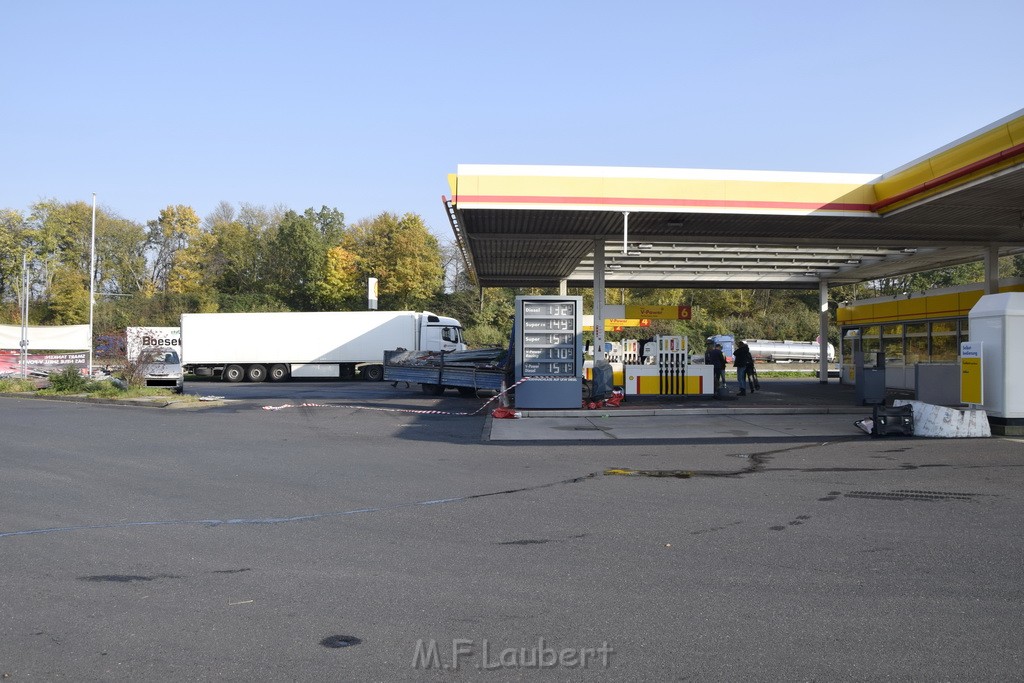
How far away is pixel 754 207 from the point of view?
18.1m

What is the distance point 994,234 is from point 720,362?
776cm

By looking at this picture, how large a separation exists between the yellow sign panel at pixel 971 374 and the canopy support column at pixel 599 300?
8.71 m

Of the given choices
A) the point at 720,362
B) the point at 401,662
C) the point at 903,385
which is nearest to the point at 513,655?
the point at 401,662

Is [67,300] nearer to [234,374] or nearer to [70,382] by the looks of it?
[234,374]

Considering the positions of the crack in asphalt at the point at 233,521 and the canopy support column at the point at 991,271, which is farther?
the canopy support column at the point at 991,271

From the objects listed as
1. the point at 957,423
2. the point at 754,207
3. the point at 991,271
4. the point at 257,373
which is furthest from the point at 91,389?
the point at 991,271

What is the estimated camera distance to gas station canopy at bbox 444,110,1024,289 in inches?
622

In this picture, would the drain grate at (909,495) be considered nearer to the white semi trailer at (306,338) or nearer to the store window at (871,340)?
the store window at (871,340)

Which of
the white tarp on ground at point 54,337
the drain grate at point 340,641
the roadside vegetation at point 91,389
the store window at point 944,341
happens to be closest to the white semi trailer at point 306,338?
the white tarp on ground at point 54,337

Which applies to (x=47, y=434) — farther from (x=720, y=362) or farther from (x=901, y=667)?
(x=720, y=362)

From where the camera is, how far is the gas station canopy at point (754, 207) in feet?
51.8

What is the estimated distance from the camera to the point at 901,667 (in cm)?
429

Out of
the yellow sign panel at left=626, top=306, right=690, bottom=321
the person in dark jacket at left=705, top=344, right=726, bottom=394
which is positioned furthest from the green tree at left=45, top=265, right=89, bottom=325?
the person in dark jacket at left=705, top=344, right=726, bottom=394

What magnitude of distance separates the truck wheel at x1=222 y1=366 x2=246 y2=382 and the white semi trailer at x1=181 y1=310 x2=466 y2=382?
0.43 metres
